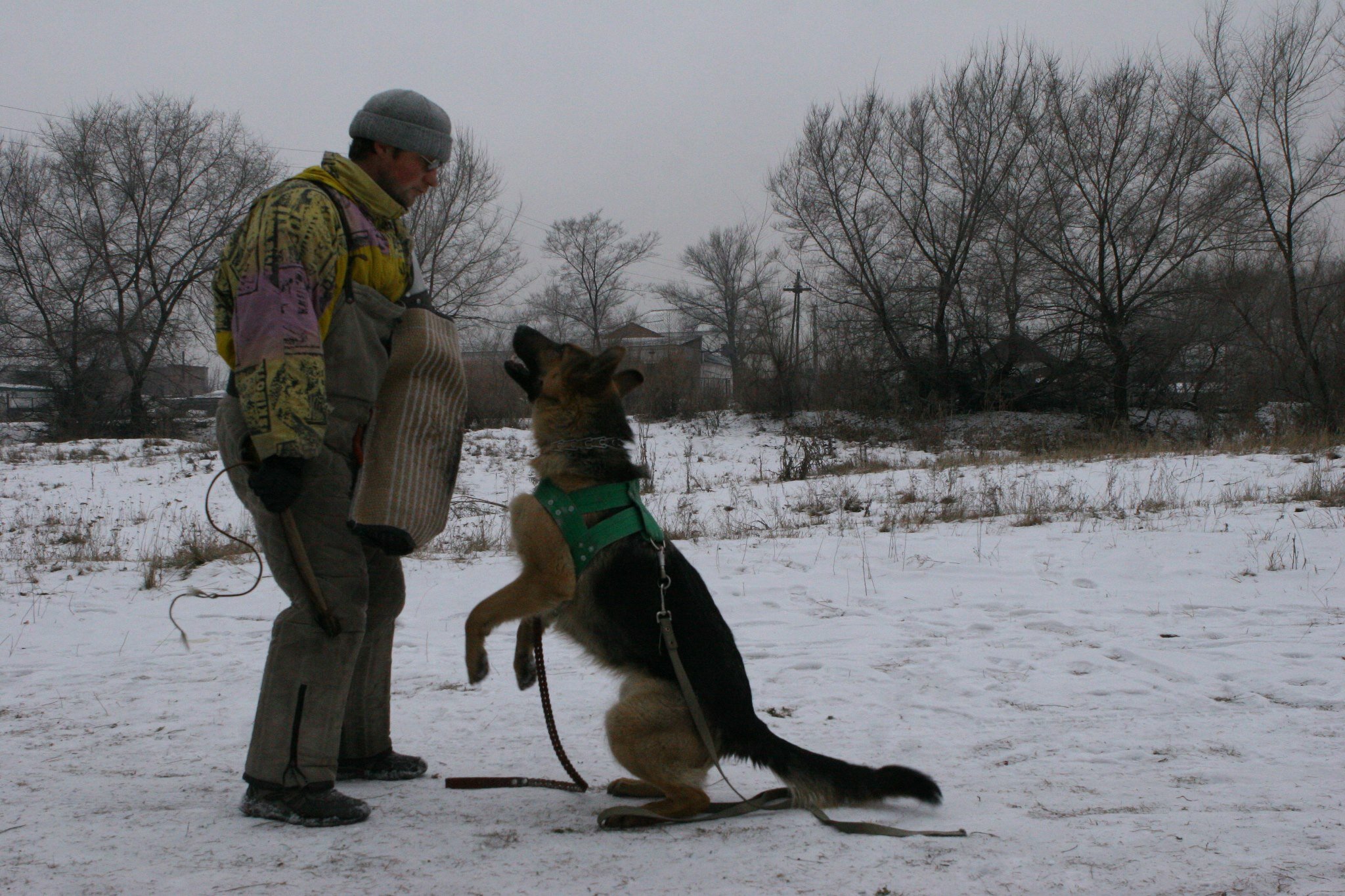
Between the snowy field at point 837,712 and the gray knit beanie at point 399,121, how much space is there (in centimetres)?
236

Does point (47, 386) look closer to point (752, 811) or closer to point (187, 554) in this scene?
point (187, 554)

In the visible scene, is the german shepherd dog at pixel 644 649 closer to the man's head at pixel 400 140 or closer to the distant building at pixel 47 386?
the man's head at pixel 400 140

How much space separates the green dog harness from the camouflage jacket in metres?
0.90

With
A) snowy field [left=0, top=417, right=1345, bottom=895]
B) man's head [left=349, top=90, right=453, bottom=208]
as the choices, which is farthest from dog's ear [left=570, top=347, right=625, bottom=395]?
snowy field [left=0, top=417, right=1345, bottom=895]

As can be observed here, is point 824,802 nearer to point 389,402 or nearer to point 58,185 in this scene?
point 389,402

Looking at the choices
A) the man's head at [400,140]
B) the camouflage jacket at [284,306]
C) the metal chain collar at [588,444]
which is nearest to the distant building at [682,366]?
the metal chain collar at [588,444]

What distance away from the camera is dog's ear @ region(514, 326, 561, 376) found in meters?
3.72

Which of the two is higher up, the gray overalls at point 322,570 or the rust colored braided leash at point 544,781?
the gray overalls at point 322,570

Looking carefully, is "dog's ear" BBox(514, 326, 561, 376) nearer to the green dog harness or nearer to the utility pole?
the green dog harness

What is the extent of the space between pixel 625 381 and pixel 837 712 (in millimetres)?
1906

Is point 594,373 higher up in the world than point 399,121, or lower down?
lower down

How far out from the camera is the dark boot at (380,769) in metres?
3.36

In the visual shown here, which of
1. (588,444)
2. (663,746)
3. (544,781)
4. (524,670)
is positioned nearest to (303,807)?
(544,781)

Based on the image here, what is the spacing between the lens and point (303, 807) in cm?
278
